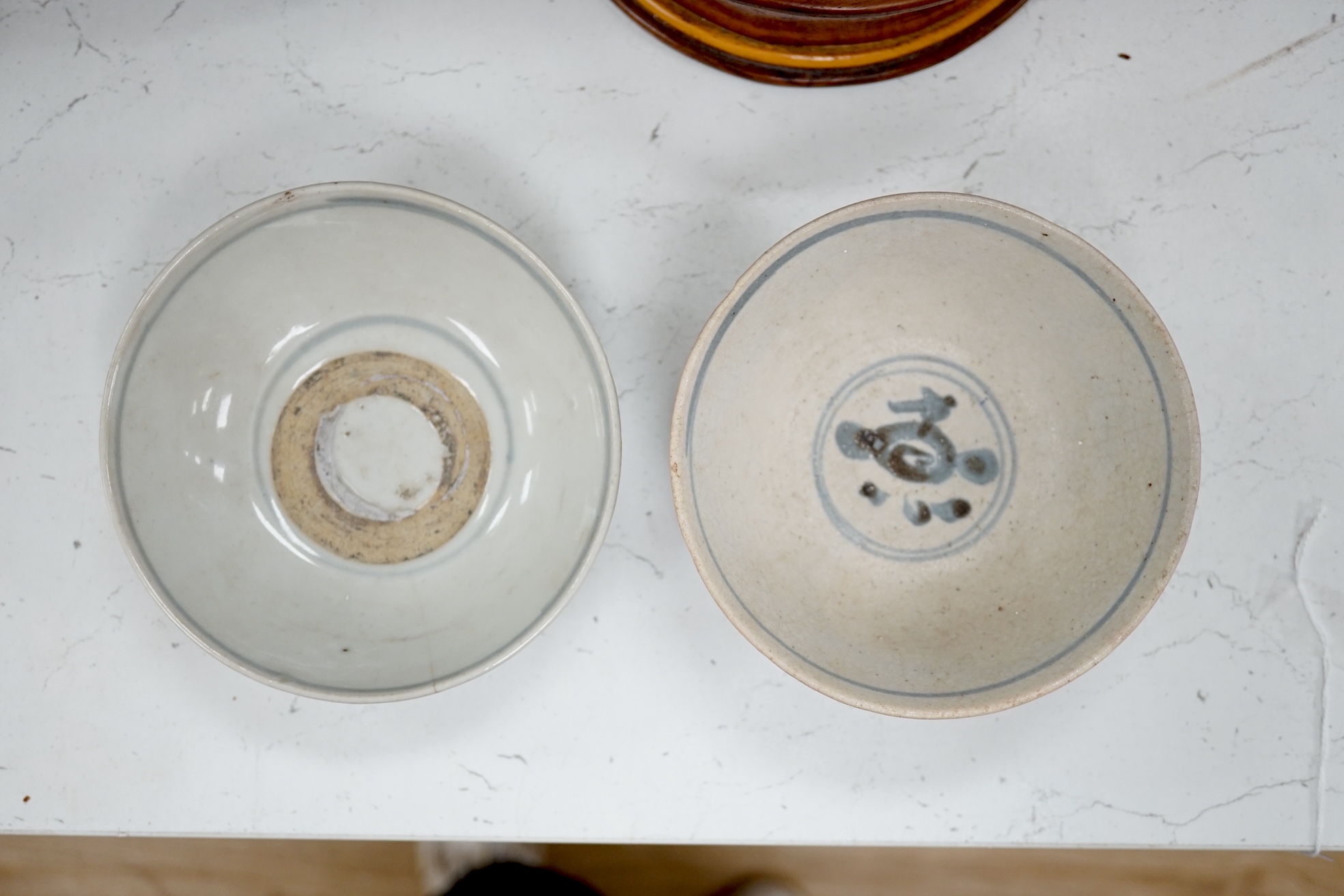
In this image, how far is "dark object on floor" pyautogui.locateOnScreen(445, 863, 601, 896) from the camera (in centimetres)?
116

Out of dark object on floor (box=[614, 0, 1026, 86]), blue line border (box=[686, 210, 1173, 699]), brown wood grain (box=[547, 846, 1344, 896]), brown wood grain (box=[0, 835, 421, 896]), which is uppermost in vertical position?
dark object on floor (box=[614, 0, 1026, 86])

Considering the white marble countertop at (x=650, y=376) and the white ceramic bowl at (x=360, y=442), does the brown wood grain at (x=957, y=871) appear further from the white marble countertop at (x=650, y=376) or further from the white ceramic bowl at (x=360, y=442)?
the white ceramic bowl at (x=360, y=442)

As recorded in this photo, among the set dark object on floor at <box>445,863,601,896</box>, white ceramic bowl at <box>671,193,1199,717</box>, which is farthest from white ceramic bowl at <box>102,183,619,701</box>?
dark object on floor at <box>445,863,601,896</box>

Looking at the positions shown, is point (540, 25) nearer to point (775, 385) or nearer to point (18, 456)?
point (775, 385)

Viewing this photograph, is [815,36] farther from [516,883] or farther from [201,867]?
[201,867]

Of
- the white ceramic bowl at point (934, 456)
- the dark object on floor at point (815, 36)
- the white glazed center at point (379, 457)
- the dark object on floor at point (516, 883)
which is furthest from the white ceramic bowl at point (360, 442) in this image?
the dark object on floor at point (516, 883)

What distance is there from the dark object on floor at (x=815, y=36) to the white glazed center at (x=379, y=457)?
53cm

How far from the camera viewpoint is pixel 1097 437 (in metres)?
0.90

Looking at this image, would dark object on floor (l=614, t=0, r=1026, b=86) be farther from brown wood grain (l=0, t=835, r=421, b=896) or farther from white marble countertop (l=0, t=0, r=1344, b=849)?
brown wood grain (l=0, t=835, r=421, b=896)

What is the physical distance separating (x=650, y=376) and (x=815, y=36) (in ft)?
1.34

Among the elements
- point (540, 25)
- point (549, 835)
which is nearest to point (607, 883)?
point (549, 835)

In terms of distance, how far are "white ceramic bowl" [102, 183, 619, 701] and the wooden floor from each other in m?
0.58

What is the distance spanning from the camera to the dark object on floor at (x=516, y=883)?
45.8 inches

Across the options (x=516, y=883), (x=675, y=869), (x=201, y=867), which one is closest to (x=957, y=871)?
(x=675, y=869)
